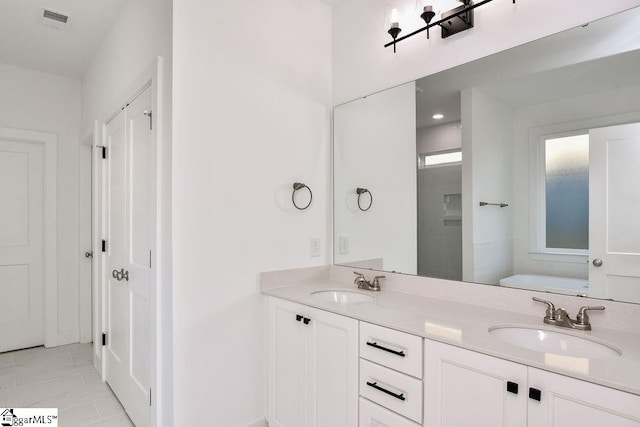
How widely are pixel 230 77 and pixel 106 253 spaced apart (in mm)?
1804

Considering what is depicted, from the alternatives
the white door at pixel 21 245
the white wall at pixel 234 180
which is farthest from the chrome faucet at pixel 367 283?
the white door at pixel 21 245

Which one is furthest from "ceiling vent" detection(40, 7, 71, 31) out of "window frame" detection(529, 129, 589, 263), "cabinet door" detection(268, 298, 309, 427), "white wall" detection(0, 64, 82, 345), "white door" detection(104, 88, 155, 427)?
"window frame" detection(529, 129, 589, 263)

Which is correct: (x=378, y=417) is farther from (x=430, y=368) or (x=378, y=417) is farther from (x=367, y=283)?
(x=367, y=283)

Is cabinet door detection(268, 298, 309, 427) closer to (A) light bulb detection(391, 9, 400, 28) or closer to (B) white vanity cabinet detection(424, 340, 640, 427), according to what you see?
(B) white vanity cabinet detection(424, 340, 640, 427)

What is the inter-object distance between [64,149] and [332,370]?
3.58 m

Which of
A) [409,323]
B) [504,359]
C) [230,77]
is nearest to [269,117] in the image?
[230,77]

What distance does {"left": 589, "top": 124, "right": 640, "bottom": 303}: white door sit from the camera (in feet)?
4.36

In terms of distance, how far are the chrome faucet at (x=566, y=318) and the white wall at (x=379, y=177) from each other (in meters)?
0.71

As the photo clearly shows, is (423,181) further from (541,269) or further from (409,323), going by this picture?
(409,323)

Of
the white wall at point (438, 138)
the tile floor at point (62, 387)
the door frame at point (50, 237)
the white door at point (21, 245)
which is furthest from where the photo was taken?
the door frame at point (50, 237)

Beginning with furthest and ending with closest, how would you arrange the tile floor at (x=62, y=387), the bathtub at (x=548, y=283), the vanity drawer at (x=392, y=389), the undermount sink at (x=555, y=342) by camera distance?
the tile floor at (x=62, y=387), the bathtub at (x=548, y=283), the vanity drawer at (x=392, y=389), the undermount sink at (x=555, y=342)

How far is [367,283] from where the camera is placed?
2.14m

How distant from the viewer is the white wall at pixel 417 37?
1.50 meters

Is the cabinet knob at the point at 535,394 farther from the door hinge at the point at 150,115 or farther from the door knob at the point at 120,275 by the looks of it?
the door knob at the point at 120,275
